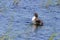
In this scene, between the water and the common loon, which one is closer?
the water

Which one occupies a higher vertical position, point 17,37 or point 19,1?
point 19,1

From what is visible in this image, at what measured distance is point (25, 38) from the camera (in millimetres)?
8023

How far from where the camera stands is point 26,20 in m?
9.51

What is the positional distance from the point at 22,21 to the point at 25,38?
146 centimetres

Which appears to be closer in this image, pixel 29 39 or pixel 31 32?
pixel 29 39

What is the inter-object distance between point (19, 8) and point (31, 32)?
2006 mm

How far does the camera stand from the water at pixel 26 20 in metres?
8.34

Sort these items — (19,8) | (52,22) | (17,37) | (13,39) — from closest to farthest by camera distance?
(13,39) < (17,37) < (52,22) < (19,8)

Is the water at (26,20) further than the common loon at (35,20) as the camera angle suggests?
No

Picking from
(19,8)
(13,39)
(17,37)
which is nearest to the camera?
(13,39)

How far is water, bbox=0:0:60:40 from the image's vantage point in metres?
8.34

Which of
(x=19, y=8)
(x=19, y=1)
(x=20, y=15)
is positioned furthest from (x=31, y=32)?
(x=19, y=1)

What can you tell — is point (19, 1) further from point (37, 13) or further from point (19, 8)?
point (37, 13)

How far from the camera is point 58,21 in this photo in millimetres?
9492
